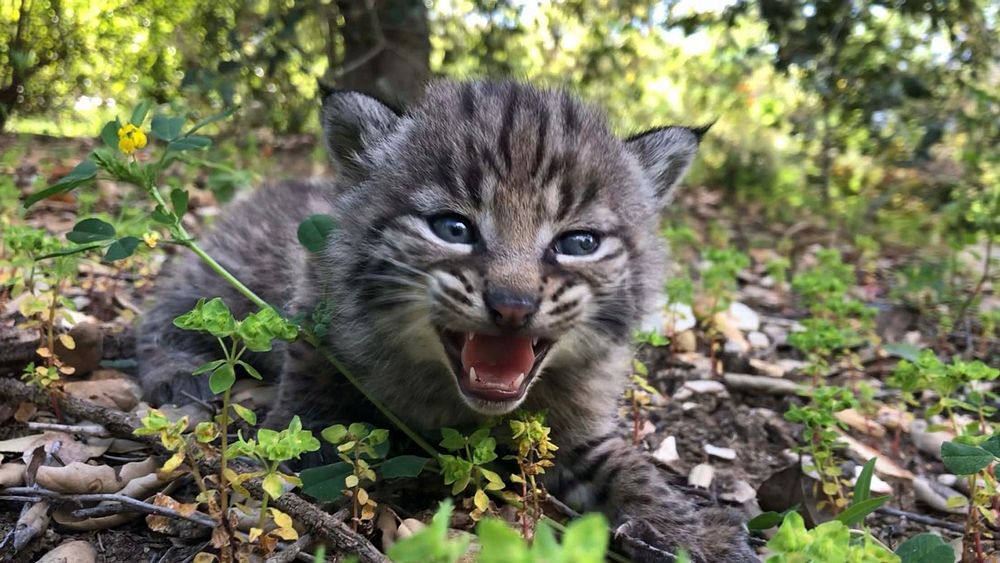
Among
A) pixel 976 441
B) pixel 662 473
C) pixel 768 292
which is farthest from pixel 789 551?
pixel 768 292

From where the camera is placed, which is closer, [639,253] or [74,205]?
[639,253]

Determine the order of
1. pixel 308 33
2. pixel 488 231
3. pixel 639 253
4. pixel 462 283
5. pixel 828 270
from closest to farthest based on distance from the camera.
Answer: pixel 462 283
pixel 488 231
pixel 639 253
pixel 828 270
pixel 308 33

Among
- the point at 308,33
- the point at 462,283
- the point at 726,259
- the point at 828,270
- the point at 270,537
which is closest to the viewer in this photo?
the point at 270,537

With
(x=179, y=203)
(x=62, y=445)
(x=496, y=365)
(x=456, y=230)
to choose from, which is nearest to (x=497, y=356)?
(x=496, y=365)

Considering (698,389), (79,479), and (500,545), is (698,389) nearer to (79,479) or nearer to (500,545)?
(79,479)

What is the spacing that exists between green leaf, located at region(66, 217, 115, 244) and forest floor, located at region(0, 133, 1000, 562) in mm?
564

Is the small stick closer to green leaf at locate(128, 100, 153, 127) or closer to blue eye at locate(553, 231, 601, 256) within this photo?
green leaf at locate(128, 100, 153, 127)

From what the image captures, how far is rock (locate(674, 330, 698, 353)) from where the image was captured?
3.80m

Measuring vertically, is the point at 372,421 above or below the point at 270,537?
above

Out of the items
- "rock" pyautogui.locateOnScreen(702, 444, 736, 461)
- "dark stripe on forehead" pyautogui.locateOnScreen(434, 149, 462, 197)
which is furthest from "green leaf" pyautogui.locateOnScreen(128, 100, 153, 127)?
"rock" pyautogui.locateOnScreen(702, 444, 736, 461)

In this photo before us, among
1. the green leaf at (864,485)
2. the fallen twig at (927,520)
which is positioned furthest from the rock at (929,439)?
the green leaf at (864,485)

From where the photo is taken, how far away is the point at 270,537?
1920 millimetres

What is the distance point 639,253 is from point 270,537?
4.42ft

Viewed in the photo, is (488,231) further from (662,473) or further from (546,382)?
(662,473)
